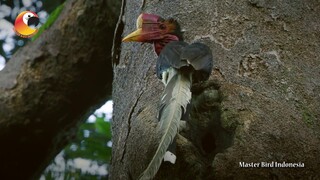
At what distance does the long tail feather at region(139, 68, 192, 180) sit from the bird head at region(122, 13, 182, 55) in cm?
20

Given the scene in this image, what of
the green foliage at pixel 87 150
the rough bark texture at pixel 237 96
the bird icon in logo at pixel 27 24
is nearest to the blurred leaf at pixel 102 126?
the green foliage at pixel 87 150

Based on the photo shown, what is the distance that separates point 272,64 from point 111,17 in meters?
1.09

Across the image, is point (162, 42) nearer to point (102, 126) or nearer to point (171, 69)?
point (171, 69)

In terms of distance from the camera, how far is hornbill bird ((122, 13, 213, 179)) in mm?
1355

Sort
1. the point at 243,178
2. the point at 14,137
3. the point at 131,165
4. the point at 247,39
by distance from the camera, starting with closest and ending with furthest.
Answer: the point at 243,178 < the point at 131,165 < the point at 247,39 < the point at 14,137

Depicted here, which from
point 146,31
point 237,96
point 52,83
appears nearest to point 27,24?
point 52,83

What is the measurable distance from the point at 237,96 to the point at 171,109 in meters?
0.17

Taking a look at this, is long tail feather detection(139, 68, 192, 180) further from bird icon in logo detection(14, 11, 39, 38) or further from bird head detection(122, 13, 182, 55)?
bird icon in logo detection(14, 11, 39, 38)

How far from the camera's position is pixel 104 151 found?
2.53m

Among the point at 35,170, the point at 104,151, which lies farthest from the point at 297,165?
the point at 35,170

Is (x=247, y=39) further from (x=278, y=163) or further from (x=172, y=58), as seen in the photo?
(x=278, y=163)

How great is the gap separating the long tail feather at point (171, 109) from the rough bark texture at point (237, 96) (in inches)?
2.1

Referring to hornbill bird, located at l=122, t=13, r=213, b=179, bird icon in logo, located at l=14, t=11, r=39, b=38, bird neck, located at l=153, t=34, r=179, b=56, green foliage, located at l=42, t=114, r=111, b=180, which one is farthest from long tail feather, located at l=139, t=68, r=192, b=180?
bird icon in logo, located at l=14, t=11, r=39, b=38

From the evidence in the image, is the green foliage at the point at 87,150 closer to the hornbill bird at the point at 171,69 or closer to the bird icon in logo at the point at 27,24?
the bird icon in logo at the point at 27,24
